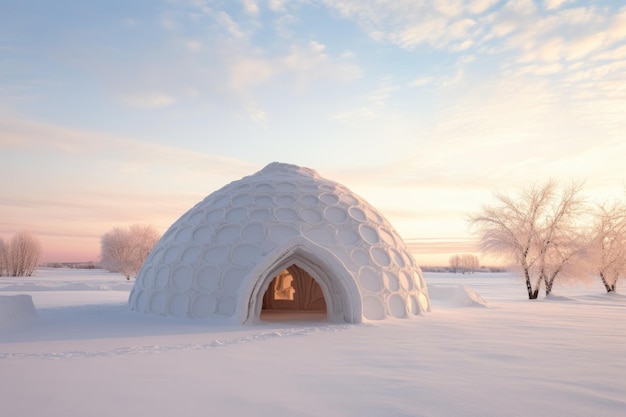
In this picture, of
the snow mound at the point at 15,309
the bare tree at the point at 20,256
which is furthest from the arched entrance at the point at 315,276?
the bare tree at the point at 20,256

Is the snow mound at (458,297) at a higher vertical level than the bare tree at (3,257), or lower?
lower

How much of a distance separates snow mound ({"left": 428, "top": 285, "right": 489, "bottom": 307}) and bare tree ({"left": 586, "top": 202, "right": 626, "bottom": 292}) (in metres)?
13.7

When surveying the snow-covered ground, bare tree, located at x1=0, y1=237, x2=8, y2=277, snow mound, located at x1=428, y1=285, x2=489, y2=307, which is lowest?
the snow-covered ground

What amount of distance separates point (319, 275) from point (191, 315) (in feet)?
12.9

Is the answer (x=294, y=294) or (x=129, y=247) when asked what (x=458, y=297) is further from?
(x=129, y=247)

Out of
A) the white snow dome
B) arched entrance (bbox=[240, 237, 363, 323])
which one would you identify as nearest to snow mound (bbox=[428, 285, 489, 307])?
the white snow dome

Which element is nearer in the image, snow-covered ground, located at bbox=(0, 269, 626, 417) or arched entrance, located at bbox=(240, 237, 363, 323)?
snow-covered ground, located at bbox=(0, 269, 626, 417)

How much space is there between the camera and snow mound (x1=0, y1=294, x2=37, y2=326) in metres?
12.3

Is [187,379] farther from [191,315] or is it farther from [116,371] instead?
[191,315]

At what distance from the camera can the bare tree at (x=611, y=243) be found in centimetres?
2998

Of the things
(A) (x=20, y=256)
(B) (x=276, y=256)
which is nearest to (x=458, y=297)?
(B) (x=276, y=256)

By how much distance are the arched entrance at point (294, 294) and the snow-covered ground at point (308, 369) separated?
17.0ft

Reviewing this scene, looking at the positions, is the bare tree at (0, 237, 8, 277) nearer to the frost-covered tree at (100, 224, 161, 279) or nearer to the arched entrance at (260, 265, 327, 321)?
the frost-covered tree at (100, 224, 161, 279)

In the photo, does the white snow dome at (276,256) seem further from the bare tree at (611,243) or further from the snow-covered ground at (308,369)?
the bare tree at (611,243)
